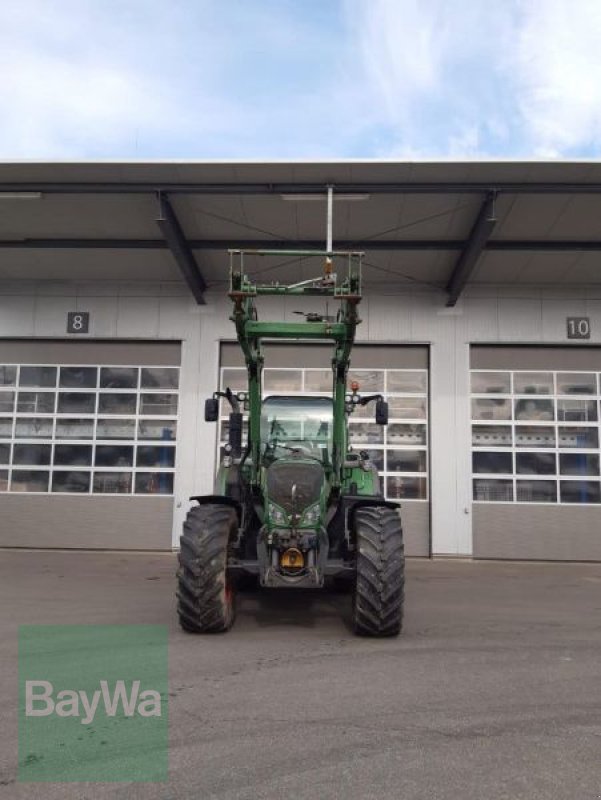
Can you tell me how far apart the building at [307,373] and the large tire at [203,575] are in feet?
24.6

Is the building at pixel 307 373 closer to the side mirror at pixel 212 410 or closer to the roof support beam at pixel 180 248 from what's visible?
the roof support beam at pixel 180 248

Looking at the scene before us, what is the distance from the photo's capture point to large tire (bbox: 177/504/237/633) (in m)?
6.10

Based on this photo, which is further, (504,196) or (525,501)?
(525,501)

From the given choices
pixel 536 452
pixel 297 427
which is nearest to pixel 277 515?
pixel 297 427

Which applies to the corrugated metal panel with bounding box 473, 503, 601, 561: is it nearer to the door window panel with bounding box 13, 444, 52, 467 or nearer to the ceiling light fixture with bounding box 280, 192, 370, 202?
the ceiling light fixture with bounding box 280, 192, 370, 202

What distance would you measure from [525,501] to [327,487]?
8.10 metres

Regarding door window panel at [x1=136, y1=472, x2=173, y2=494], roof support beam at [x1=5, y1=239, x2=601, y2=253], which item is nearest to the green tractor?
roof support beam at [x1=5, y1=239, x2=601, y2=253]

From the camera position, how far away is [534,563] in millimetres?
13320

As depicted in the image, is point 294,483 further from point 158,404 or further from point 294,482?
point 158,404

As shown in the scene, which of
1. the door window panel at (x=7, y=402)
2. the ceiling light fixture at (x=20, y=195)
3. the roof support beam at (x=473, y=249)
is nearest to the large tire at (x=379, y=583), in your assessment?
the roof support beam at (x=473, y=249)

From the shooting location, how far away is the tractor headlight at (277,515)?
21.3 ft

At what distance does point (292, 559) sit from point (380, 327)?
8.62 meters

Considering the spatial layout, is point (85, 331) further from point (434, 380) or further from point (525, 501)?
point (525, 501)

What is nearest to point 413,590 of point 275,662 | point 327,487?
point 327,487
